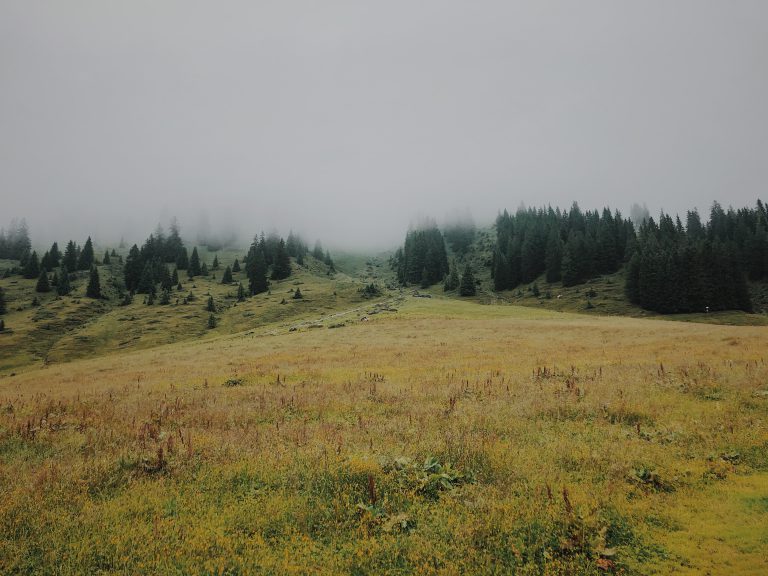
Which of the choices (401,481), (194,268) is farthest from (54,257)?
(401,481)

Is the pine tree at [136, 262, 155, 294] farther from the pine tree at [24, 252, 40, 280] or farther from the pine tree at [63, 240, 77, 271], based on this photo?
the pine tree at [24, 252, 40, 280]

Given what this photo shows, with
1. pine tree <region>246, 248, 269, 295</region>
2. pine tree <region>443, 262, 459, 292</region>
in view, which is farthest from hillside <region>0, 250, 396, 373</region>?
pine tree <region>443, 262, 459, 292</region>

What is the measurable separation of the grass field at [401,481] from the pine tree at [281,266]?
142 metres

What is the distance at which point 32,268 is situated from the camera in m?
141

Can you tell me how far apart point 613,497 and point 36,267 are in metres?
197

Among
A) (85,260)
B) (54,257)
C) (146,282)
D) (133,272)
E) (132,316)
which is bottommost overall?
(132,316)

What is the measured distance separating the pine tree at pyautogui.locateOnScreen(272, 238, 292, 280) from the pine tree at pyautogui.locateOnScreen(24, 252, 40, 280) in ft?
296

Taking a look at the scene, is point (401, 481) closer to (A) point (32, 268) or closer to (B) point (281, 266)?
(B) point (281, 266)

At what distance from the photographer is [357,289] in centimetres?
12825

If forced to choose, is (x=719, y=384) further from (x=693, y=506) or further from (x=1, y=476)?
(x=1, y=476)

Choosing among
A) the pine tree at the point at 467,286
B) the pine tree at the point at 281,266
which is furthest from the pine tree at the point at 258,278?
the pine tree at the point at 467,286

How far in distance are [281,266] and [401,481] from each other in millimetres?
153962

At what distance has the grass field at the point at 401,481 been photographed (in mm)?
5312

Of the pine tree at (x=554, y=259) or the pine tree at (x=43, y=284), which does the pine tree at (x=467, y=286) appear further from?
the pine tree at (x=43, y=284)
